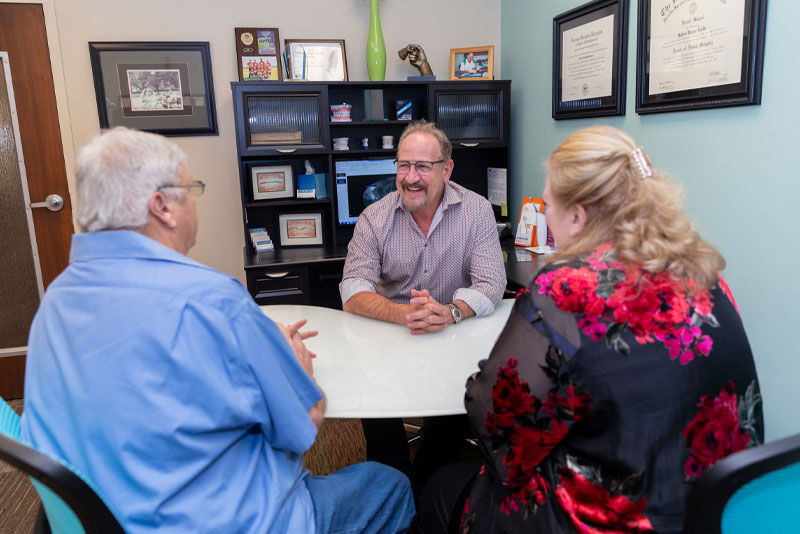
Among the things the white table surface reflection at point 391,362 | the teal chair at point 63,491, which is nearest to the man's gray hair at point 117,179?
the teal chair at point 63,491

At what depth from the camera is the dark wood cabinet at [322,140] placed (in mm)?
3027

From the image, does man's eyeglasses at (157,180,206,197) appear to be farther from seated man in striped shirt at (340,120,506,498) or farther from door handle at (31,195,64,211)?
door handle at (31,195,64,211)

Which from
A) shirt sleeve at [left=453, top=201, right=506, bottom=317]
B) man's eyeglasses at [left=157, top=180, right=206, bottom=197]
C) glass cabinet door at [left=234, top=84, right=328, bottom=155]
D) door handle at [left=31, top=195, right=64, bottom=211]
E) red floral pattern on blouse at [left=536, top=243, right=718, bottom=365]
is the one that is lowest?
shirt sleeve at [left=453, top=201, right=506, bottom=317]

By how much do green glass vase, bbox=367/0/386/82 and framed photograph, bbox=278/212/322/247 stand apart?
0.86 m

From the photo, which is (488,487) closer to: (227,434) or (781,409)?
(227,434)

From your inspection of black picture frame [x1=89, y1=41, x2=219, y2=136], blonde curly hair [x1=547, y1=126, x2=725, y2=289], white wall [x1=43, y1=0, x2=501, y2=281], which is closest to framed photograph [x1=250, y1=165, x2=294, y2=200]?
white wall [x1=43, y1=0, x2=501, y2=281]

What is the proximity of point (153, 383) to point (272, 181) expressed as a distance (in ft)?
8.06

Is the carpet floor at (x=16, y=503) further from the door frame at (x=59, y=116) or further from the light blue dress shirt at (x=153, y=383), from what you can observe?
the light blue dress shirt at (x=153, y=383)

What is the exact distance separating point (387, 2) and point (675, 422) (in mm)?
3136

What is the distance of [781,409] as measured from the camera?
6.29 ft

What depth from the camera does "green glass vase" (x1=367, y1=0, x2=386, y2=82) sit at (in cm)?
323

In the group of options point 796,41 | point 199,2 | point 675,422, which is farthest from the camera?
point 199,2

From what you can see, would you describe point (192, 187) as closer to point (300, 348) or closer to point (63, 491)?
point (300, 348)

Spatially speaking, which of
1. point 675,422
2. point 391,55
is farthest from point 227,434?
point 391,55
